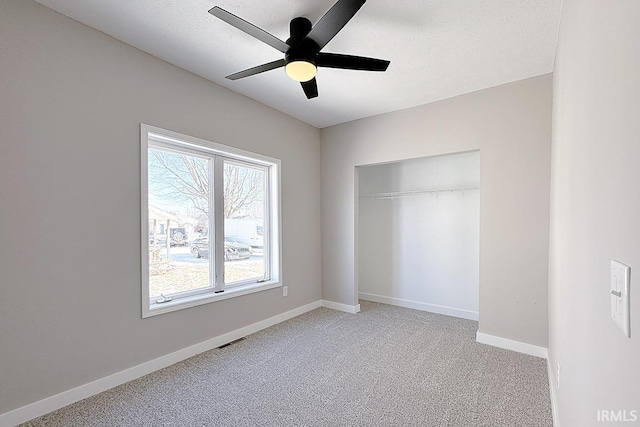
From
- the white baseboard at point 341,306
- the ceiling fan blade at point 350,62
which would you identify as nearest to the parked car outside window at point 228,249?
the white baseboard at point 341,306

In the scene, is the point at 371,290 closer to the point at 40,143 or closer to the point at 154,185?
the point at 154,185

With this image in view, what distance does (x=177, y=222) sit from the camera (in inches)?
115

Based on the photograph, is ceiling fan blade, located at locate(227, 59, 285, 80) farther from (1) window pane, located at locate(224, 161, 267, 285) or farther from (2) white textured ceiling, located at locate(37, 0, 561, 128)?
(1) window pane, located at locate(224, 161, 267, 285)

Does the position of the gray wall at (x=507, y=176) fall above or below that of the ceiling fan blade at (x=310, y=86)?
below

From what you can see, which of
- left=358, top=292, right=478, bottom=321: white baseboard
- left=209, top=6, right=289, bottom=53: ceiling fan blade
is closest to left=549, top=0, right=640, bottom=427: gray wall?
left=209, top=6, right=289, bottom=53: ceiling fan blade

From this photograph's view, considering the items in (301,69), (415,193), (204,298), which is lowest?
(204,298)

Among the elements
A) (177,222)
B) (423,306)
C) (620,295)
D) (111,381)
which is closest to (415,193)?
(423,306)

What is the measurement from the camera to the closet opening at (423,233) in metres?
3.98

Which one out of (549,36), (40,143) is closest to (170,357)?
(40,143)

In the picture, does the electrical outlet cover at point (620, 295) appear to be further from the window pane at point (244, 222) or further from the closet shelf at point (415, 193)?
the closet shelf at point (415, 193)

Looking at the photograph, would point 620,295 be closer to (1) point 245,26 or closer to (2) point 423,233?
(1) point 245,26

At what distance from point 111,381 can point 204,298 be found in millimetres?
938

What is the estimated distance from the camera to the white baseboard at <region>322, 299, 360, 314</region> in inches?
166

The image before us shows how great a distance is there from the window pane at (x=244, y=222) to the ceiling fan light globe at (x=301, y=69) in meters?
1.60
